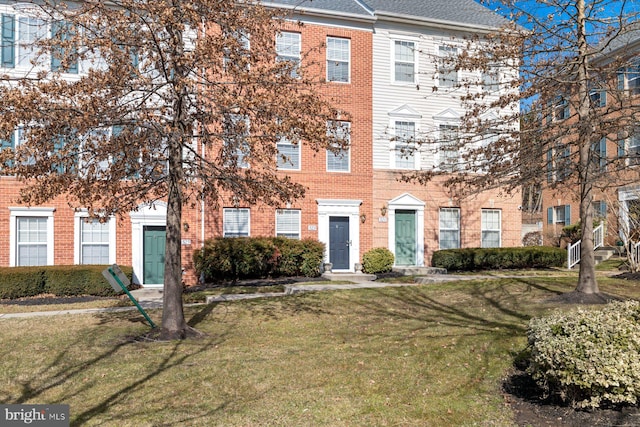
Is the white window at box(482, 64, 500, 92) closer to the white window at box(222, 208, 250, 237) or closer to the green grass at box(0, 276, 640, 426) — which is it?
the green grass at box(0, 276, 640, 426)

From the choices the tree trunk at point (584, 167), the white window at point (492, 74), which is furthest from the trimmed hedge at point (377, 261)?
the tree trunk at point (584, 167)

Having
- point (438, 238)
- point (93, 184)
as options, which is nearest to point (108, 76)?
point (93, 184)

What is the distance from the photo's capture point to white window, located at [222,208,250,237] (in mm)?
17594

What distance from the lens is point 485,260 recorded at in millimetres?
19391

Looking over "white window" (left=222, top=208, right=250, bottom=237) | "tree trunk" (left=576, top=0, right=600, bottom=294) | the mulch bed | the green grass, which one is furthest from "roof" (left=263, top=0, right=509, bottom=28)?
the mulch bed

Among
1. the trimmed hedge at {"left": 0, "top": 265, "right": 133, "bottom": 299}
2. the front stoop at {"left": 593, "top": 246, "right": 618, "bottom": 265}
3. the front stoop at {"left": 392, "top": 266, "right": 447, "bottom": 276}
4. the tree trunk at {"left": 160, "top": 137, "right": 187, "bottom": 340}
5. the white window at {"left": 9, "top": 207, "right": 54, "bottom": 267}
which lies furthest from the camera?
the front stoop at {"left": 593, "top": 246, "right": 618, "bottom": 265}

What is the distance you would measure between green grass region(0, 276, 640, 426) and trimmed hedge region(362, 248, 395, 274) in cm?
686

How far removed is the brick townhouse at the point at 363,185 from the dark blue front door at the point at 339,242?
0.04 metres

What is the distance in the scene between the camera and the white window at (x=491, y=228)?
819 inches

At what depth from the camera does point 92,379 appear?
658 centimetres

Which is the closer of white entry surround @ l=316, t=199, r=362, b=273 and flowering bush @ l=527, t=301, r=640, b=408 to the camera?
flowering bush @ l=527, t=301, r=640, b=408

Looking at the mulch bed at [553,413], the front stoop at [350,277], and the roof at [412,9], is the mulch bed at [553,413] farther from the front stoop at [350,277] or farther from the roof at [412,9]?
the roof at [412,9]

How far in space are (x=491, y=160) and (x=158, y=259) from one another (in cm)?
1131

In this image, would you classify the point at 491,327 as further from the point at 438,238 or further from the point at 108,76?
the point at 438,238
